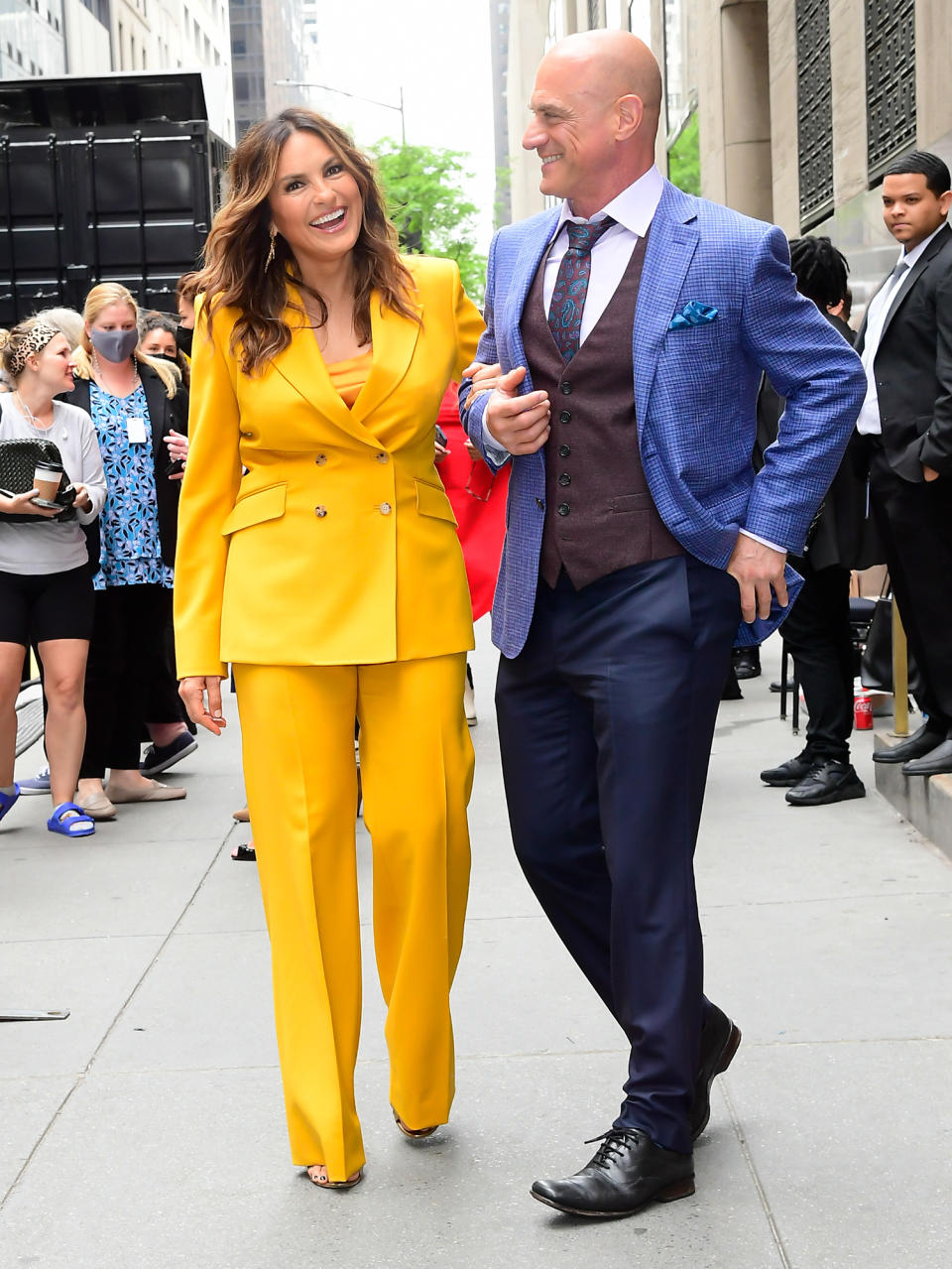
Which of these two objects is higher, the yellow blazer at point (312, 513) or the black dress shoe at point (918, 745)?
the yellow blazer at point (312, 513)

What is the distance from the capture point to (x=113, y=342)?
25.2 ft

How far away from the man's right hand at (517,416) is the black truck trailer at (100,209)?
37.9 ft

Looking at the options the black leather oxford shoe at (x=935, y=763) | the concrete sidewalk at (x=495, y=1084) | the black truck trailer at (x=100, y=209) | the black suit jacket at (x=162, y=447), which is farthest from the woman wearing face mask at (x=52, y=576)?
the black truck trailer at (x=100, y=209)

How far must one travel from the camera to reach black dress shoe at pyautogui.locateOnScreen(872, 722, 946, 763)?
6.76 m

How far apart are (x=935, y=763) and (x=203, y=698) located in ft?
11.8

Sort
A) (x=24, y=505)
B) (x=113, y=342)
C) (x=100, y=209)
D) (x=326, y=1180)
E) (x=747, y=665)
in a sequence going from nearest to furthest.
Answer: (x=326, y=1180) → (x=24, y=505) → (x=113, y=342) → (x=747, y=665) → (x=100, y=209)

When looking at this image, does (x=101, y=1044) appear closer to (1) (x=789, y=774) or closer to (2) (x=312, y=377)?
(2) (x=312, y=377)

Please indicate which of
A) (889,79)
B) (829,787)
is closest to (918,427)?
(829,787)

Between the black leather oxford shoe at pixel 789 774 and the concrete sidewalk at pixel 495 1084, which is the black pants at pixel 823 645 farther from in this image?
the concrete sidewalk at pixel 495 1084

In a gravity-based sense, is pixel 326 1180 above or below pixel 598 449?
below

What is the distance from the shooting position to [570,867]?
3.61 meters

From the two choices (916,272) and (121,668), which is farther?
(121,668)

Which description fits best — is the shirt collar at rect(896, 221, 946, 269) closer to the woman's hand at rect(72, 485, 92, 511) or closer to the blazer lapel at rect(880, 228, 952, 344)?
the blazer lapel at rect(880, 228, 952, 344)

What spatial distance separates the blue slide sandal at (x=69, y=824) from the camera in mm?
7266
